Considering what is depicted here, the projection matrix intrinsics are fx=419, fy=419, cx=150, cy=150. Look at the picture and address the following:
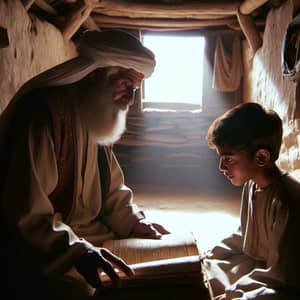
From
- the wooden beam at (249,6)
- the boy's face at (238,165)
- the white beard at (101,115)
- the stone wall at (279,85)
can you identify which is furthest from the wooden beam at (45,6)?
the boy's face at (238,165)

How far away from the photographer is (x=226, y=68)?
6938 millimetres

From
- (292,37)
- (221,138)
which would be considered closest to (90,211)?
(221,138)

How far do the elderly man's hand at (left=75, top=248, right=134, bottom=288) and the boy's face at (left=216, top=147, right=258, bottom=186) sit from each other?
73cm

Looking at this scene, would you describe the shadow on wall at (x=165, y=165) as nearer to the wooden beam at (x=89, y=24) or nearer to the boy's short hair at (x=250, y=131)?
the wooden beam at (x=89, y=24)

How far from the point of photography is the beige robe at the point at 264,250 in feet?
5.67

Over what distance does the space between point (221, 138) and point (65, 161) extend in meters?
0.73

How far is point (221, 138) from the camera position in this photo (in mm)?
1968

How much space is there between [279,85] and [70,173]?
3.09m

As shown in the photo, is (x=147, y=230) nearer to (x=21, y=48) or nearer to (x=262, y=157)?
(x=262, y=157)

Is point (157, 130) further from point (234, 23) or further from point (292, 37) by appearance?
point (292, 37)

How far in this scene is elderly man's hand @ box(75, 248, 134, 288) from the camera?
4.98 ft

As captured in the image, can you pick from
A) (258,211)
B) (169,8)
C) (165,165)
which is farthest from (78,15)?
(258,211)

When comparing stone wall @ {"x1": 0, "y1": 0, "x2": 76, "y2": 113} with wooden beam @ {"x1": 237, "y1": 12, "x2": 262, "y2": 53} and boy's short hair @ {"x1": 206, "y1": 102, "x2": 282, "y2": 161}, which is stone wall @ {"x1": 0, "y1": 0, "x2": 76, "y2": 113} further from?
wooden beam @ {"x1": 237, "y1": 12, "x2": 262, "y2": 53}

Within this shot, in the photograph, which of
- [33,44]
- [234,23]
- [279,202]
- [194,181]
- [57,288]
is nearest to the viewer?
[57,288]
